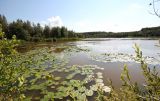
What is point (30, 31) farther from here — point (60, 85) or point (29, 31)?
point (60, 85)

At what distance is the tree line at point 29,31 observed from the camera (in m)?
54.0

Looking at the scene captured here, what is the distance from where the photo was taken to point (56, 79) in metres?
10.9

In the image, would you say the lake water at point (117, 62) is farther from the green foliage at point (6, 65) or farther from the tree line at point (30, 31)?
the tree line at point (30, 31)

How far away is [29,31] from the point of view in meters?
62.1

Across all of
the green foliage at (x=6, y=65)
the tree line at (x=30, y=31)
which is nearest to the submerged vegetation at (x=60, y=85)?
the green foliage at (x=6, y=65)

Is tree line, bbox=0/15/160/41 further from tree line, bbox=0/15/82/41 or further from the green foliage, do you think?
the green foliage

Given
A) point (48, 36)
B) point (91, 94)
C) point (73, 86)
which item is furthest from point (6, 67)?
point (48, 36)

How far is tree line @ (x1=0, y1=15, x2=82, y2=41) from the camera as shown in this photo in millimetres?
53969

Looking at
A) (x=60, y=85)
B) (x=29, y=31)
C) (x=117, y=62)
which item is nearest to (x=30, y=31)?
(x=29, y=31)

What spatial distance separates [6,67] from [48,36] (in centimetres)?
7095

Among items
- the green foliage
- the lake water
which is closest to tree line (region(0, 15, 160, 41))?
the lake water

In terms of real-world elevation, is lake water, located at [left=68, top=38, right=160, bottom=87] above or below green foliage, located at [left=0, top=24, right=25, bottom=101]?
below

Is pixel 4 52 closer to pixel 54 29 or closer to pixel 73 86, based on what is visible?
pixel 73 86

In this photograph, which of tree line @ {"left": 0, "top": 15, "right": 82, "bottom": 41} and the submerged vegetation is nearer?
the submerged vegetation
